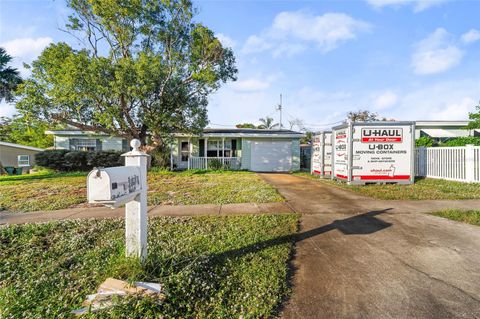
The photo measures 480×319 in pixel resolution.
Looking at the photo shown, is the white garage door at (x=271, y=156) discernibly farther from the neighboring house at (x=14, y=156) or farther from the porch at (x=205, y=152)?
the neighboring house at (x=14, y=156)

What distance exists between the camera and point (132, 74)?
11953 mm

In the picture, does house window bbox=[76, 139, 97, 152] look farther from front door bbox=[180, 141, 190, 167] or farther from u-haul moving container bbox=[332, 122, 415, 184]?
u-haul moving container bbox=[332, 122, 415, 184]

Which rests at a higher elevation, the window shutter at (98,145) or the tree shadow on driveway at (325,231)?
the window shutter at (98,145)

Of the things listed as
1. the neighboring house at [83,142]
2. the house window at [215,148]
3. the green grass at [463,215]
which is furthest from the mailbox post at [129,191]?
the neighboring house at [83,142]

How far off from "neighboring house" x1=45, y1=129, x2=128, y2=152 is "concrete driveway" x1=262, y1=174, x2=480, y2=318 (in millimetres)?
17437

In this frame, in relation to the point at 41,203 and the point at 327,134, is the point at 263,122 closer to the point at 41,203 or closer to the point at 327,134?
the point at 327,134

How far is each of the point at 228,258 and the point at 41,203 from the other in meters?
6.66

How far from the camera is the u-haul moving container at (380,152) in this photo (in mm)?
10031

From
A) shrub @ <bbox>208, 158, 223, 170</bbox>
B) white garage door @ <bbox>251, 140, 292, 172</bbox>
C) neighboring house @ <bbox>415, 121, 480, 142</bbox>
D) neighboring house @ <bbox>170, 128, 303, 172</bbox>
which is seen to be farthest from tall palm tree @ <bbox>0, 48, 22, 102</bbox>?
neighboring house @ <bbox>415, 121, 480, 142</bbox>

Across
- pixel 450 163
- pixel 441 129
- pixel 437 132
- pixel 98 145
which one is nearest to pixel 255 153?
pixel 450 163

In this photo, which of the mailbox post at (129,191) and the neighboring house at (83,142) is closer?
the mailbox post at (129,191)

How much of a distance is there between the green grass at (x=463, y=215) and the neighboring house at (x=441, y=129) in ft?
60.3

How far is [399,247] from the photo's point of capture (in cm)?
373

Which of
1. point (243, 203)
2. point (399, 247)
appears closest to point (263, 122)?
point (243, 203)
